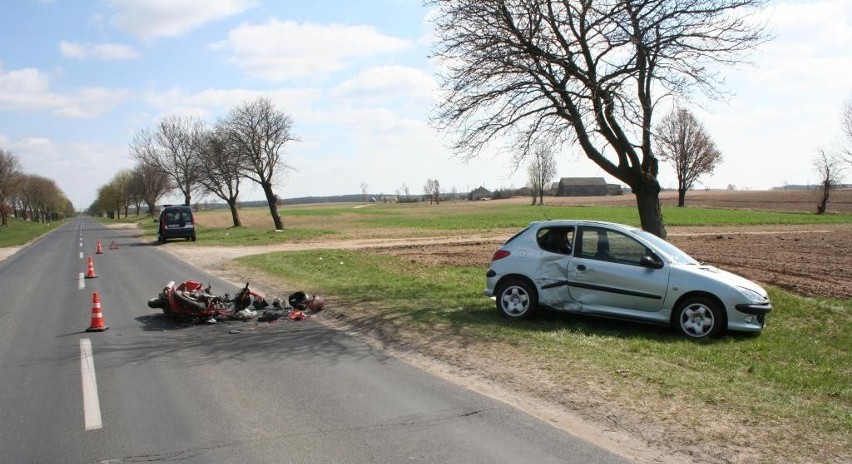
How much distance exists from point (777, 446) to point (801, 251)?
21051mm

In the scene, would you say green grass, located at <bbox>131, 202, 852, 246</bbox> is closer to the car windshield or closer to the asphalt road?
the asphalt road

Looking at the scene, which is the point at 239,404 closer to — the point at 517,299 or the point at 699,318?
the point at 517,299

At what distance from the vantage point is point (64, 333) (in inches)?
373

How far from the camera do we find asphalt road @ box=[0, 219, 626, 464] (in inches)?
183

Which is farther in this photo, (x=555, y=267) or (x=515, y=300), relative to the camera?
(x=515, y=300)

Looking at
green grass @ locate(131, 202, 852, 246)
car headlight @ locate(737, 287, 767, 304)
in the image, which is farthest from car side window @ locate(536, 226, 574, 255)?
green grass @ locate(131, 202, 852, 246)

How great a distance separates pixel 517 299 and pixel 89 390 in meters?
6.05

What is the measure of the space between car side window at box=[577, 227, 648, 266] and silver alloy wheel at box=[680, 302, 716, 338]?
0.96 metres

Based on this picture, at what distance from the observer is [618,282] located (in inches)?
360

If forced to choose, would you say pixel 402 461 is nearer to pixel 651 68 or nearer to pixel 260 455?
pixel 260 455

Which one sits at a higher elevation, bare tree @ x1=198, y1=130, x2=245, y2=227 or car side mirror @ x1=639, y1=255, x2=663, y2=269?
bare tree @ x1=198, y1=130, x2=245, y2=227

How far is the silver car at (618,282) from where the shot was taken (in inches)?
342

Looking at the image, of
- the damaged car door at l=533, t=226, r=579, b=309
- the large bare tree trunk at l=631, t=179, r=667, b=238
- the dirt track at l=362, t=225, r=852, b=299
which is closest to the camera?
the damaged car door at l=533, t=226, r=579, b=309

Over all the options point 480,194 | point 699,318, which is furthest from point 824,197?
point 480,194
